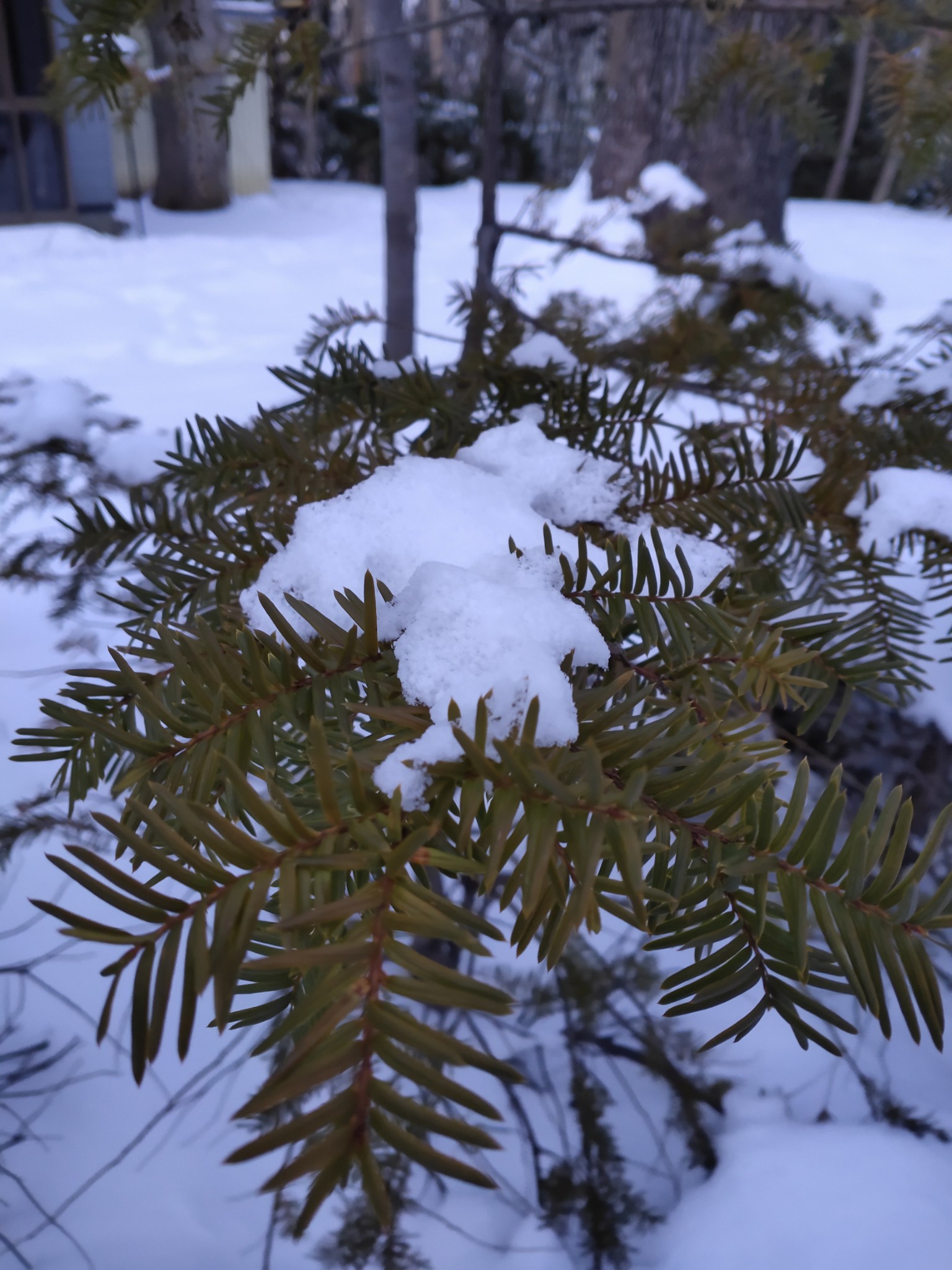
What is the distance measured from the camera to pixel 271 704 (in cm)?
29

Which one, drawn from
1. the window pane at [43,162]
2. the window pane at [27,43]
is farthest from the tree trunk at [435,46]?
the window pane at [43,162]

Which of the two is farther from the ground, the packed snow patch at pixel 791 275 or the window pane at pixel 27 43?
the window pane at pixel 27 43

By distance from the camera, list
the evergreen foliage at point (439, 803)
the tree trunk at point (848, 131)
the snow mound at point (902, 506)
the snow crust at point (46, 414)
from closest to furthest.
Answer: the evergreen foliage at point (439, 803) → the snow mound at point (902, 506) → the snow crust at point (46, 414) → the tree trunk at point (848, 131)

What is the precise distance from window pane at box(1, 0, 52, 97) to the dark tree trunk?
12.6 ft

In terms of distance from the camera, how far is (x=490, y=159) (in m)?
0.77

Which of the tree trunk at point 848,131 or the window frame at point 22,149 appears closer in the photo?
the window frame at point 22,149

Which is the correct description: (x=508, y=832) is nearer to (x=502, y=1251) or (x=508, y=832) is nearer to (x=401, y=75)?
(x=502, y=1251)

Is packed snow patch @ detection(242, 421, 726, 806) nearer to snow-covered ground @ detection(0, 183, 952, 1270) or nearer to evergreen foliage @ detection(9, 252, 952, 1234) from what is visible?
evergreen foliage @ detection(9, 252, 952, 1234)

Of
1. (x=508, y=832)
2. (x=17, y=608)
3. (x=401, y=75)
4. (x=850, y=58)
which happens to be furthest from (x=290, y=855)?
(x=850, y=58)

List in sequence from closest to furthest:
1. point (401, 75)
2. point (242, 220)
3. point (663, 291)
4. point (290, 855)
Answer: point (290, 855), point (401, 75), point (663, 291), point (242, 220)

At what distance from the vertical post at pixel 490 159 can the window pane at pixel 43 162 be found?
573 cm

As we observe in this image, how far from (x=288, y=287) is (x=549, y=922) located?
414 centimetres

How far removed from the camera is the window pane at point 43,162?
17.3ft

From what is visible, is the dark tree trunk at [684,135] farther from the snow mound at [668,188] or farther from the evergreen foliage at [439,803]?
the evergreen foliage at [439,803]
